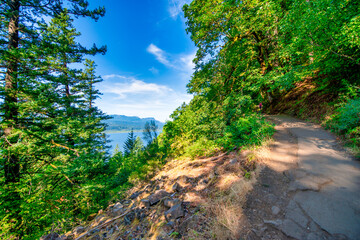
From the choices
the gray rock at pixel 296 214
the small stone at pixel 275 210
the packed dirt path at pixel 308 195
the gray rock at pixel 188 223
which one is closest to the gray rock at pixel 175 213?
the gray rock at pixel 188 223

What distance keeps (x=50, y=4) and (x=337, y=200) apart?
12604 mm

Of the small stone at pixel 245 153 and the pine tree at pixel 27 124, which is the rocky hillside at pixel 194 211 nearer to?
the small stone at pixel 245 153

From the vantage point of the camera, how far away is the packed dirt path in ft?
5.99

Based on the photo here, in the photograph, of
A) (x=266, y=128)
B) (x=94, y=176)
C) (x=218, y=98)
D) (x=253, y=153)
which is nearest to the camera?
(x=253, y=153)

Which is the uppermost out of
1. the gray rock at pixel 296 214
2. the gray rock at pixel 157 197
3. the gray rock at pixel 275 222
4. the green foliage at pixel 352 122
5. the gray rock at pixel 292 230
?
the green foliage at pixel 352 122

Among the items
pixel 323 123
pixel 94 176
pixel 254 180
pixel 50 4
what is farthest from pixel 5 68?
pixel 323 123

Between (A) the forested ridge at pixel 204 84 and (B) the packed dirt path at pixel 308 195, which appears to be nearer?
(B) the packed dirt path at pixel 308 195

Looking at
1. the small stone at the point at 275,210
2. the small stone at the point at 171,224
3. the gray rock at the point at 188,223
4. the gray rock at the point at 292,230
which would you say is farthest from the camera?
the small stone at the point at 171,224

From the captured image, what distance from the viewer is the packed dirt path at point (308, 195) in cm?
183

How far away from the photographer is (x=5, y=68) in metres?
5.81

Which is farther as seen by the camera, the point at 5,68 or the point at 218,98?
the point at 218,98

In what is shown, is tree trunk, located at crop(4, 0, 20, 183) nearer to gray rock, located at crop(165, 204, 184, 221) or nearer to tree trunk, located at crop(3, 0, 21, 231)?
tree trunk, located at crop(3, 0, 21, 231)

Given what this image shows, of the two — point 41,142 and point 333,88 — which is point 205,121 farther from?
point 41,142

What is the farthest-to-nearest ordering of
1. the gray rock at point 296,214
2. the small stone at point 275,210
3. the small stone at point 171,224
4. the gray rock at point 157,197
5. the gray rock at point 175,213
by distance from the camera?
the gray rock at point 157,197, the gray rock at point 175,213, the small stone at point 171,224, the small stone at point 275,210, the gray rock at point 296,214
